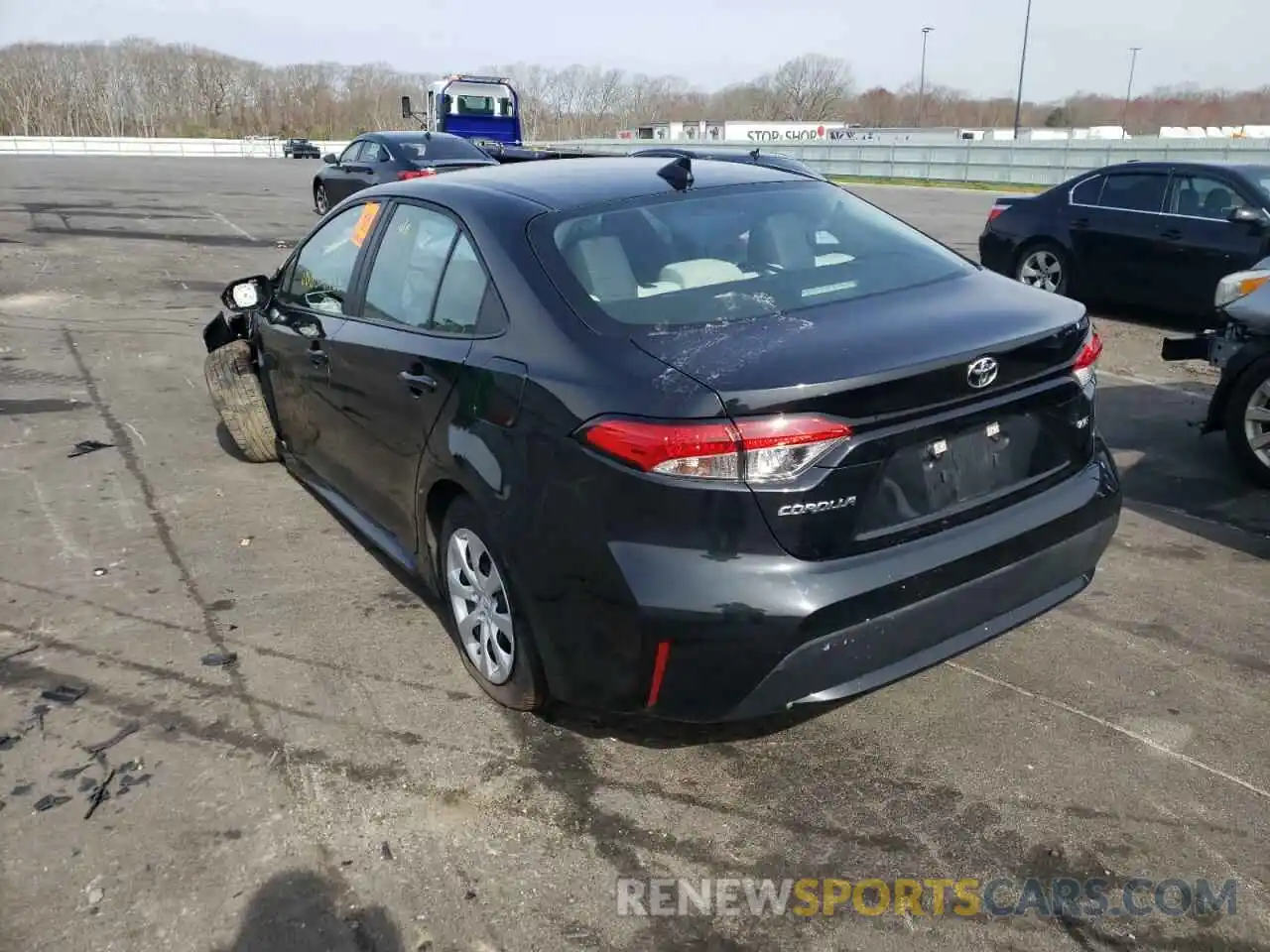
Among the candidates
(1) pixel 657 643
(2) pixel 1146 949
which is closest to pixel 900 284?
(1) pixel 657 643

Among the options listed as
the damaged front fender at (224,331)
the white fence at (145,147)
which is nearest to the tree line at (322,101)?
the white fence at (145,147)

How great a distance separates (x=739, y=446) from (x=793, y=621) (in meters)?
0.45

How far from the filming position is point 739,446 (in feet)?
8.40

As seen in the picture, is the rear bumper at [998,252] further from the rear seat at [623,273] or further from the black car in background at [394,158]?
the rear seat at [623,273]

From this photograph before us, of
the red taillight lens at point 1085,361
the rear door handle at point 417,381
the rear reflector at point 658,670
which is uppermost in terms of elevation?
the red taillight lens at point 1085,361

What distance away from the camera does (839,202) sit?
154 inches

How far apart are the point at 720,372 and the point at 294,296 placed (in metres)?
2.89

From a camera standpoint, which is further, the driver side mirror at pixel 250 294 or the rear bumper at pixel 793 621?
the driver side mirror at pixel 250 294

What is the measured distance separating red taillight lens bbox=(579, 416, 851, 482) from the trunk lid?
3 cm

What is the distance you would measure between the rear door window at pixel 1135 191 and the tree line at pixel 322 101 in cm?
11307

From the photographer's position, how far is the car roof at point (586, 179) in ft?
11.7

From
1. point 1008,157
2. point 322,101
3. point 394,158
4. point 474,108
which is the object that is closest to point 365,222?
point 394,158

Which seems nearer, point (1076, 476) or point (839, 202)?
point (1076, 476)

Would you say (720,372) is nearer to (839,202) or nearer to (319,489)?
(839,202)
